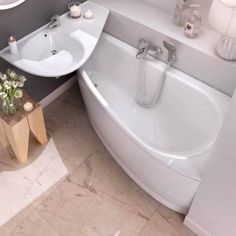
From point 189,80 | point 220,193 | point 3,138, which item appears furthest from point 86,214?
point 189,80

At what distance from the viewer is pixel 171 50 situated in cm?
204

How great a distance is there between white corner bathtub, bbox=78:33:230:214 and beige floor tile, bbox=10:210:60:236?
60 centimetres

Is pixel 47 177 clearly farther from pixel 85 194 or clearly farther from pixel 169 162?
pixel 169 162

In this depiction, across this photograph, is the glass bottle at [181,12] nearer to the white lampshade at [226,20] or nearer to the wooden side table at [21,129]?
the white lampshade at [226,20]

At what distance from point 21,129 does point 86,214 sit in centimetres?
65

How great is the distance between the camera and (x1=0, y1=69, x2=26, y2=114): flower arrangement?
73.1 inches

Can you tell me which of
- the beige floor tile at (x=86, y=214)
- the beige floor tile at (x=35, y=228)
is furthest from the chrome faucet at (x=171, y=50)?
the beige floor tile at (x=35, y=228)

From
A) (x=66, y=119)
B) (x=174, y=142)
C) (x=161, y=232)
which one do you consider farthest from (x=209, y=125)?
(x=66, y=119)

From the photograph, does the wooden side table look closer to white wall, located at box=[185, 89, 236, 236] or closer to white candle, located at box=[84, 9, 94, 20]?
white candle, located at box=[84, 9, 94, 20]

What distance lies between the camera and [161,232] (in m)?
1.92

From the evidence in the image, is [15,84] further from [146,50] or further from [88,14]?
[146,50]

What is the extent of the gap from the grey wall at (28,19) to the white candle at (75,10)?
0.30ft

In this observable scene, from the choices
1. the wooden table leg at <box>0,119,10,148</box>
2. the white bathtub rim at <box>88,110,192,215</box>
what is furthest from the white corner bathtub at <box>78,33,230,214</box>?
the wooden table leg at <box>0,119,10,148</box>

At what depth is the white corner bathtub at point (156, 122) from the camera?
69.4 inches
